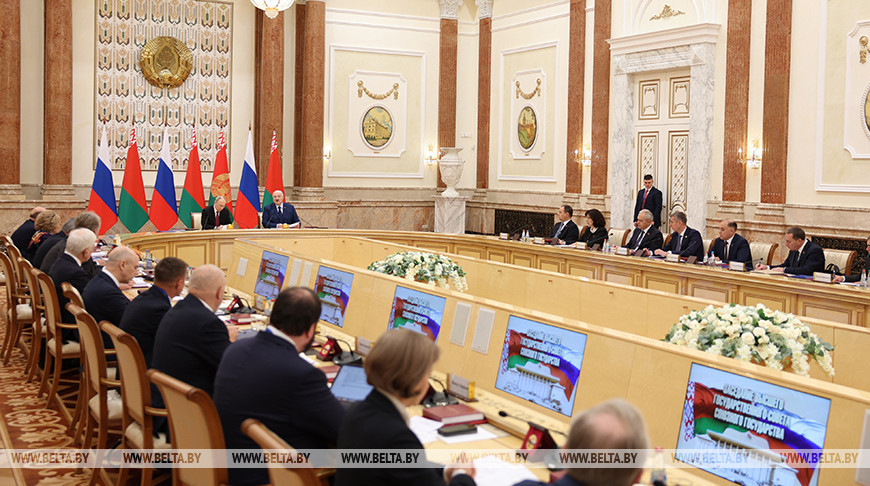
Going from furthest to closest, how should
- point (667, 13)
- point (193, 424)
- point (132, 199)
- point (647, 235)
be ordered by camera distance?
1. point (667, 13)
2. point (132, 199)
3. point (647, 235)
4. point (193, 424)

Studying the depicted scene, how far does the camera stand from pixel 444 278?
6828mm

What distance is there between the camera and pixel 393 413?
246cm

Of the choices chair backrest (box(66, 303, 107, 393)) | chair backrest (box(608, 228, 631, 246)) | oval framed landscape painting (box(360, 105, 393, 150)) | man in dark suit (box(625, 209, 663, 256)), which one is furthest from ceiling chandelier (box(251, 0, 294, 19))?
chair backrest (box(66, 303, 107, 393))

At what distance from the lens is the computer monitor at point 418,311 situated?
4832mm

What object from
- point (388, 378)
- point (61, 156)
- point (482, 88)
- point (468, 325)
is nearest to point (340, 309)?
point (468, 325)

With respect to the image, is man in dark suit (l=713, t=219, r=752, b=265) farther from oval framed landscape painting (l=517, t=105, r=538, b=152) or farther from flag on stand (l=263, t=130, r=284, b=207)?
flag on stand (l=263, t=130, r=284, b=207)

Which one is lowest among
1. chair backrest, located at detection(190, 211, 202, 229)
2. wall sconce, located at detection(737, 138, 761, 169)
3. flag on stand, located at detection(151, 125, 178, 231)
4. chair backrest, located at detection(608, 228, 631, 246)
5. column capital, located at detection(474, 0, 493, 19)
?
chair backrest, located at detection(608, 228, 631, 246)

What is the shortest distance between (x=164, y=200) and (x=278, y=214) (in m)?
1.83

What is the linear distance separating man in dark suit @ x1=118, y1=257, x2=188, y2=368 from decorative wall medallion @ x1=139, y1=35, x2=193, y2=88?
1111 cm

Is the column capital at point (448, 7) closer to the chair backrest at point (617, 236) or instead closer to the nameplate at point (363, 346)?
the chair backrest at point (617, 236)

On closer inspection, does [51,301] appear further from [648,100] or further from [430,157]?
[430,157]

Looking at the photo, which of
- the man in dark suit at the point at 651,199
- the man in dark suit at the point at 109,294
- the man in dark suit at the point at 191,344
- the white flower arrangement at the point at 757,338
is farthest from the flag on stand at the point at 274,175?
the white flower arrangement at the point at 757,338

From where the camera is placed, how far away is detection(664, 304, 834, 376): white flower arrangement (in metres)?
4.00

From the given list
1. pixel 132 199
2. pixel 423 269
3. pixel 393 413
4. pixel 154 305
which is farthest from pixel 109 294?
pixel 132 199
